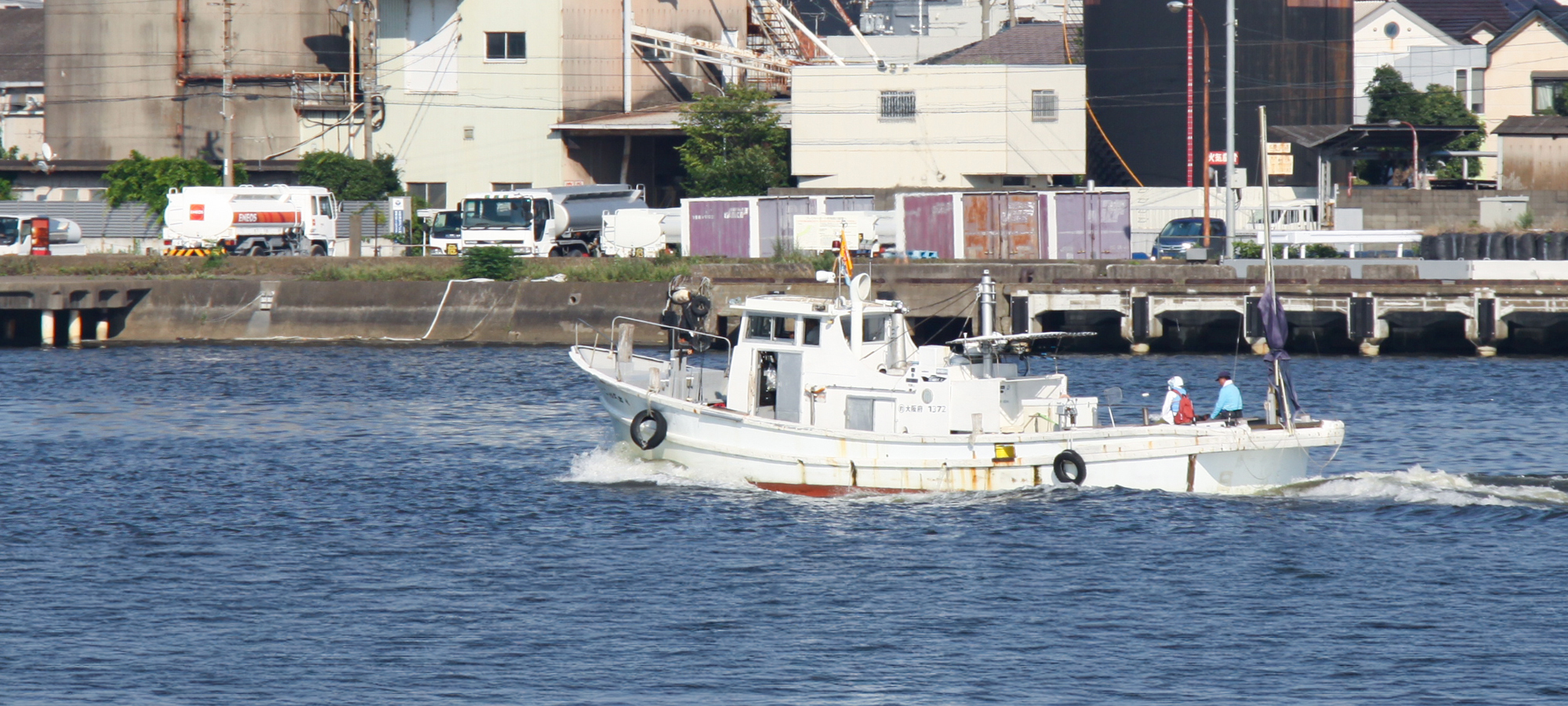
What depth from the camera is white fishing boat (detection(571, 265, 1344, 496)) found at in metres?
25.6

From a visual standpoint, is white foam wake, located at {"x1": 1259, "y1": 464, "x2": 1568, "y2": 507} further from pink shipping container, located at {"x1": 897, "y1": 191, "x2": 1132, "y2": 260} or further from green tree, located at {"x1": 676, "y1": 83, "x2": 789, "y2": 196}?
green tree, located at {"x1": 676, "y1": 83, "x2": 789, "y2": 196}

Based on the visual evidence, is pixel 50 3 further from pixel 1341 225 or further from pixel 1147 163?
pixel 1341 225

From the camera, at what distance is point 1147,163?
68438 millimetres

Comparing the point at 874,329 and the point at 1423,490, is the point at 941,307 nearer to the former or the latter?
the point at 874,329

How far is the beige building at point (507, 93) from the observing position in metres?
69.5

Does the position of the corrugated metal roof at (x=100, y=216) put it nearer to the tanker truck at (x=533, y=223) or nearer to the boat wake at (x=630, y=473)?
the tanker truck at (x=533, y=223)

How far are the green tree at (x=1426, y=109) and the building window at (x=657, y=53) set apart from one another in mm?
31405

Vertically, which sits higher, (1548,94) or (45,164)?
(1548,94)

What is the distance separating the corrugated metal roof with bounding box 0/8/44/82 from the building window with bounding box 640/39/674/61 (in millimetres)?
35423

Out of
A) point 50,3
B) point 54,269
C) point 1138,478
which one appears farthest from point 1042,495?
point 50,3

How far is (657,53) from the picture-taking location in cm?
7250

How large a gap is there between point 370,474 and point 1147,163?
151 feet

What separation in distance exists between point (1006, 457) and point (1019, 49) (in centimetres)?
6022

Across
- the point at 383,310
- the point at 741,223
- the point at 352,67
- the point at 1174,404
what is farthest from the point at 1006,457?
the point at 352,67
